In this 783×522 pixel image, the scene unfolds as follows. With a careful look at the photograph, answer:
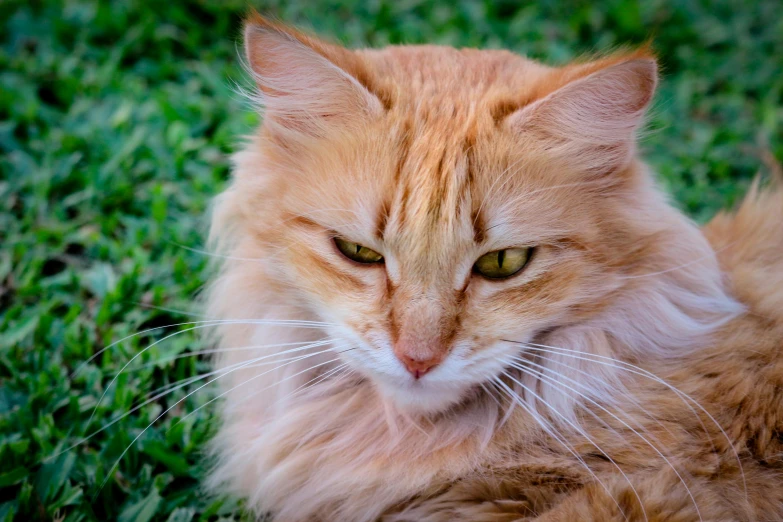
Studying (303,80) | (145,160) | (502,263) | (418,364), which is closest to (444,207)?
(502,263)

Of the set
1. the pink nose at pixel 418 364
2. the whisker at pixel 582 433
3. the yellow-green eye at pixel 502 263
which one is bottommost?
the whisker at pixel 582 433

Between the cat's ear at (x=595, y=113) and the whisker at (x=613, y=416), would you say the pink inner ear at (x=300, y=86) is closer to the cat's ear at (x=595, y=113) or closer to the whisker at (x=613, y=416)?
the cat's ear at (x=595, y=113)

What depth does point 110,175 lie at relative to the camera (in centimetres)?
302

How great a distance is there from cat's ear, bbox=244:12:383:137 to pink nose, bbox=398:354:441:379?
598mm

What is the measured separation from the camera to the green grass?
214cm

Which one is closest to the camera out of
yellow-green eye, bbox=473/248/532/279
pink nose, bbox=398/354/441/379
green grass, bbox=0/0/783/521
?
pink nose, bbox=398/354/441/379

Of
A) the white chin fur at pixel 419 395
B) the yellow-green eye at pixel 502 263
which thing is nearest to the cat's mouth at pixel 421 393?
the white chin fur at pixel 419 395

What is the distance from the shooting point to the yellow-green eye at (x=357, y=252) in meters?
1.70

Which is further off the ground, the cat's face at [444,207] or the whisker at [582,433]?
the cat's face at [444,207]

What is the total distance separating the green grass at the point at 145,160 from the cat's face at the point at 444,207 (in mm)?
469

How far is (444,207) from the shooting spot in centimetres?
162

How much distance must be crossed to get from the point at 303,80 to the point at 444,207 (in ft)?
1.61

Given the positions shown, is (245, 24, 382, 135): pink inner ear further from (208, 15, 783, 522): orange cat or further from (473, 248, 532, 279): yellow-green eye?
(473, 248, 532, 279): yellow-green eye

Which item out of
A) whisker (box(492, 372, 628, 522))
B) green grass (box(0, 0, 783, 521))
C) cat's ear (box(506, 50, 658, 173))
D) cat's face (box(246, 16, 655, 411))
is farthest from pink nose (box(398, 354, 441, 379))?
green grass (box(0, 0, 783, 521))
